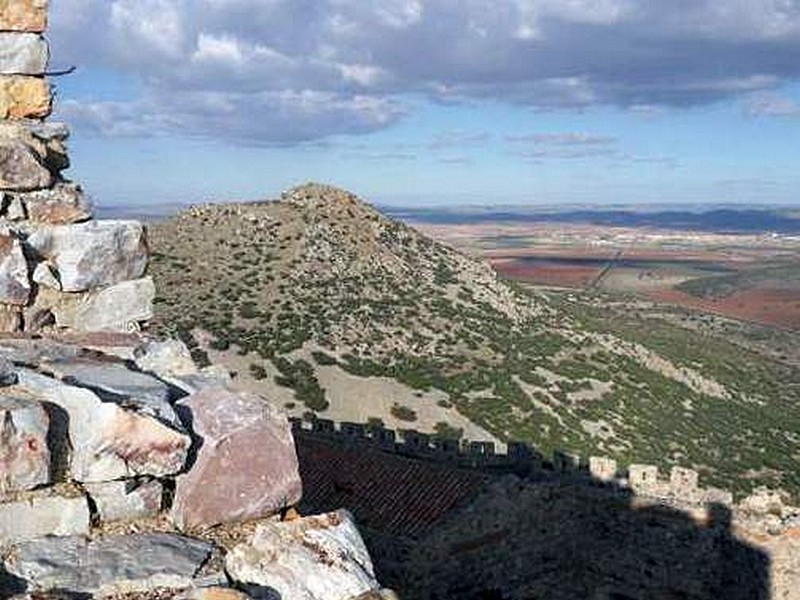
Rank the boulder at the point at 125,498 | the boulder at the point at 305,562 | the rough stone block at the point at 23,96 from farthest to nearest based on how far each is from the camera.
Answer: the rough stone block at the point at 23,96
the boulder at the point at 125,498
the boulder at the point at 305,562

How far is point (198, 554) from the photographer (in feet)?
14.5

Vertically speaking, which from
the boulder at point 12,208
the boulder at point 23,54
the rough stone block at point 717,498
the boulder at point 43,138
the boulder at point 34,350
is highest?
the boulder at point 23,54

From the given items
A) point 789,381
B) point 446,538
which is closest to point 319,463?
point 446,538

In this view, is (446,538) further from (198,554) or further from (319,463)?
(198,554)

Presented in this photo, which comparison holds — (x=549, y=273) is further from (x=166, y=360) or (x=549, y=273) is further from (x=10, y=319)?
(x=166, y=360)

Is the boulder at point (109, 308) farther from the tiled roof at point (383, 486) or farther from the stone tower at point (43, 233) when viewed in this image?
the tiled roof at point (383, 486)

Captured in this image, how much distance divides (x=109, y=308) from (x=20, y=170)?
1111mm

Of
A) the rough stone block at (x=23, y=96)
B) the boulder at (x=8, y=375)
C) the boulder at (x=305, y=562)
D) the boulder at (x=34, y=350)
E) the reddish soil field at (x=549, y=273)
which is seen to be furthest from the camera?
the reddish soil field at (x=549, y=273)

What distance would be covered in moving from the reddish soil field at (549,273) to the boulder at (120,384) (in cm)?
11127

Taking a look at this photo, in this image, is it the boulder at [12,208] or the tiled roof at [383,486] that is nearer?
the boulder at [12,208]

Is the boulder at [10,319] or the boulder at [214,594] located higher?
the boulder at [10,319]

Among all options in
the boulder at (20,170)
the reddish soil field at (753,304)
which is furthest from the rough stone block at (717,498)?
the reddish soil field at (753,304)

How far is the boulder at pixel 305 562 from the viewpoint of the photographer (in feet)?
14.5

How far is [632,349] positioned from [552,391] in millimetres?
11986
